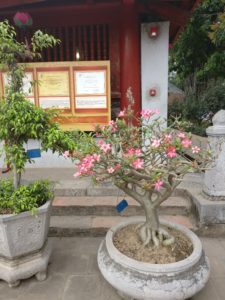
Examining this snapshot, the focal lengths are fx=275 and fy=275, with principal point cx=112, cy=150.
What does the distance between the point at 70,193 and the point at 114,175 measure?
6.32ft

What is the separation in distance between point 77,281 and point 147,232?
2.75ft

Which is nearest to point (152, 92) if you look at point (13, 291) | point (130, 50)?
point (130, 50)

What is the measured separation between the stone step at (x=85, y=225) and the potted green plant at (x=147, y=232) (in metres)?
0.85

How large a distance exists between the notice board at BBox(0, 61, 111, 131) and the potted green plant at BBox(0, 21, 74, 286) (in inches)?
79.9

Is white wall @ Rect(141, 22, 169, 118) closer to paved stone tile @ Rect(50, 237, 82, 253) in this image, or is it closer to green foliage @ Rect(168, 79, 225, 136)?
paved stone tile @ Rect(50, 237, 82, 253)

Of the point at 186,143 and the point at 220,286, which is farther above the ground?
the point at 186,143

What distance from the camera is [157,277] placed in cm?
207

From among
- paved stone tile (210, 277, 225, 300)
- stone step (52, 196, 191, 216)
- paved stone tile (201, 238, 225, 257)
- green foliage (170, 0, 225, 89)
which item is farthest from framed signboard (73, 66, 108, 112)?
green foliage (170, 0, 225, 89)

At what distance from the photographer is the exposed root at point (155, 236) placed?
2.39m

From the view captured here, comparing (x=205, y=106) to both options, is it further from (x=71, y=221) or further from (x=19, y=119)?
(x=19, y=119)

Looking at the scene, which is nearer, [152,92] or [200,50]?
[152,92]

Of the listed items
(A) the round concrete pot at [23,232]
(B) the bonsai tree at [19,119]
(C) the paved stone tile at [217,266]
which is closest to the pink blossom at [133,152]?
(B) the bonsai tree at [19,119]

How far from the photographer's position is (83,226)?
3438 millimetres

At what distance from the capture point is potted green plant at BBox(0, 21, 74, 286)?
2402 mm
